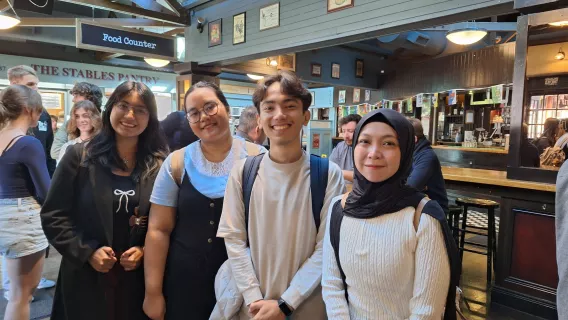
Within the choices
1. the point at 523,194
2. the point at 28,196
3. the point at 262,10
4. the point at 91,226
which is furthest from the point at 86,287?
the point at 262,10

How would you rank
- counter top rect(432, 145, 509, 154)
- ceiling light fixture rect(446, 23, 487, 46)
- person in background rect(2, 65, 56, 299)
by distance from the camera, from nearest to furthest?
person in background rect(2, 65, 56, 299) < ceiling light fixture rect(446, 23, 487, 46) < counter top rect(432, 145, 509, 154)

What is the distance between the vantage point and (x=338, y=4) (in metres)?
4.70

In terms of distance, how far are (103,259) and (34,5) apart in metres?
4.28

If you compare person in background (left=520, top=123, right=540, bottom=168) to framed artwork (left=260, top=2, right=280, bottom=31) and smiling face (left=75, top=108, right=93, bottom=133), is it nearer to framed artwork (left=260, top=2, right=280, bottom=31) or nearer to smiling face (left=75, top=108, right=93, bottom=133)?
framed artwork (left=260, top=2, right=280, bottom=31)

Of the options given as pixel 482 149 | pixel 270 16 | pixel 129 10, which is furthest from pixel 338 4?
pixel 482 149

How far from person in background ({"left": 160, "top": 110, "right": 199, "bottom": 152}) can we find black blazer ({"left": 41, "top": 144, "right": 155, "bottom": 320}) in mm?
735

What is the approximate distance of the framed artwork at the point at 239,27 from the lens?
615 cm

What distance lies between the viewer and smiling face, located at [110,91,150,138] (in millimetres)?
1662

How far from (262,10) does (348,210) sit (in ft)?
17.3

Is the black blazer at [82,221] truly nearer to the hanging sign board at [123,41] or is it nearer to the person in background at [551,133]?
the hanging sign board at [123,41]

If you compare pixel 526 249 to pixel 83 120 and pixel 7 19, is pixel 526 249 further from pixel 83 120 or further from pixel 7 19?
pixel 7 19

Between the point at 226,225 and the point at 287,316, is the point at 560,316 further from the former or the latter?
the point at 226,225

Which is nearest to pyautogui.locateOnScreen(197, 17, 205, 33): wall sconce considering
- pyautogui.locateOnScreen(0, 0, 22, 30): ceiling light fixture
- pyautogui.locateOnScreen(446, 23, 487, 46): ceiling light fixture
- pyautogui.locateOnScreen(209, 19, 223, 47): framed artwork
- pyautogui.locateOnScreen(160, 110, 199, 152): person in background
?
pyautogui.locateOnScreen(209, 19, 223, 47): framed artwork

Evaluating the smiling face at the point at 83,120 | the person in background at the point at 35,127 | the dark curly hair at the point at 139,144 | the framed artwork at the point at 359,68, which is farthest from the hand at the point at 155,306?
the framed artwork at the point at 359,68
